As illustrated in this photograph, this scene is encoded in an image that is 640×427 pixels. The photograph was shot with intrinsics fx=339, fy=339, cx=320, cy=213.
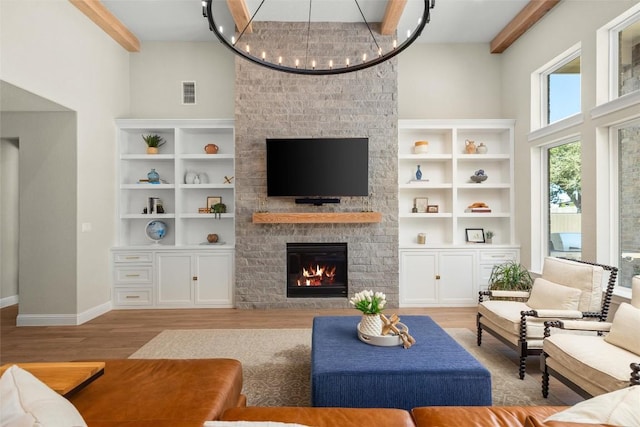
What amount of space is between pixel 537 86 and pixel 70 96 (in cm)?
590

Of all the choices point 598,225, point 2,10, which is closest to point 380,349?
point 598,225

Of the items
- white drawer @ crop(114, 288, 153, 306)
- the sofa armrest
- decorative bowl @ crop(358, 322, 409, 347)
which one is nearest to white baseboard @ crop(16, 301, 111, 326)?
white drawer @ crop(114, 288, 153, 306)

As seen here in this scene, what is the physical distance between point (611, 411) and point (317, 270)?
396cm

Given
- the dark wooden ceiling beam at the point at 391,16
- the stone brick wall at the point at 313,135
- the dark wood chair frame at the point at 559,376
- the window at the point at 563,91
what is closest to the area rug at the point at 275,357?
the dark wood chair frame at the point at 559,376

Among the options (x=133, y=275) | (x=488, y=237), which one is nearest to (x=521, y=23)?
(x=488, y=237)

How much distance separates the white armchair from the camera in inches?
73.0

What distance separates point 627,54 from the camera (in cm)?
325

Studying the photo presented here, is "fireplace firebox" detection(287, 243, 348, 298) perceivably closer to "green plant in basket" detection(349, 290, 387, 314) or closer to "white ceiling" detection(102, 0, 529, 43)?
"green plant in basket" detection(349, 290, 387, 314)

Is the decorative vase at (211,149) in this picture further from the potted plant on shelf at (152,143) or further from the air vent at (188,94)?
the air vent at (188,94)

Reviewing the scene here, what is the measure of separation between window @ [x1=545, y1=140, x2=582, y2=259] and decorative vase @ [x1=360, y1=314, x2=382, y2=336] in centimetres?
296

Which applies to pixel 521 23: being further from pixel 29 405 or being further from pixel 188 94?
pixel 29 405

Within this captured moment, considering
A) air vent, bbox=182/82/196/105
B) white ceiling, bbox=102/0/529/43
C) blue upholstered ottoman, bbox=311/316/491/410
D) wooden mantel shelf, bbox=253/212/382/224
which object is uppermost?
white ceiling, bbox=102/0/529/43

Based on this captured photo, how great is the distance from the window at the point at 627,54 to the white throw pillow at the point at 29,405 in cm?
453

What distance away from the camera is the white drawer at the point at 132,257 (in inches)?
186
